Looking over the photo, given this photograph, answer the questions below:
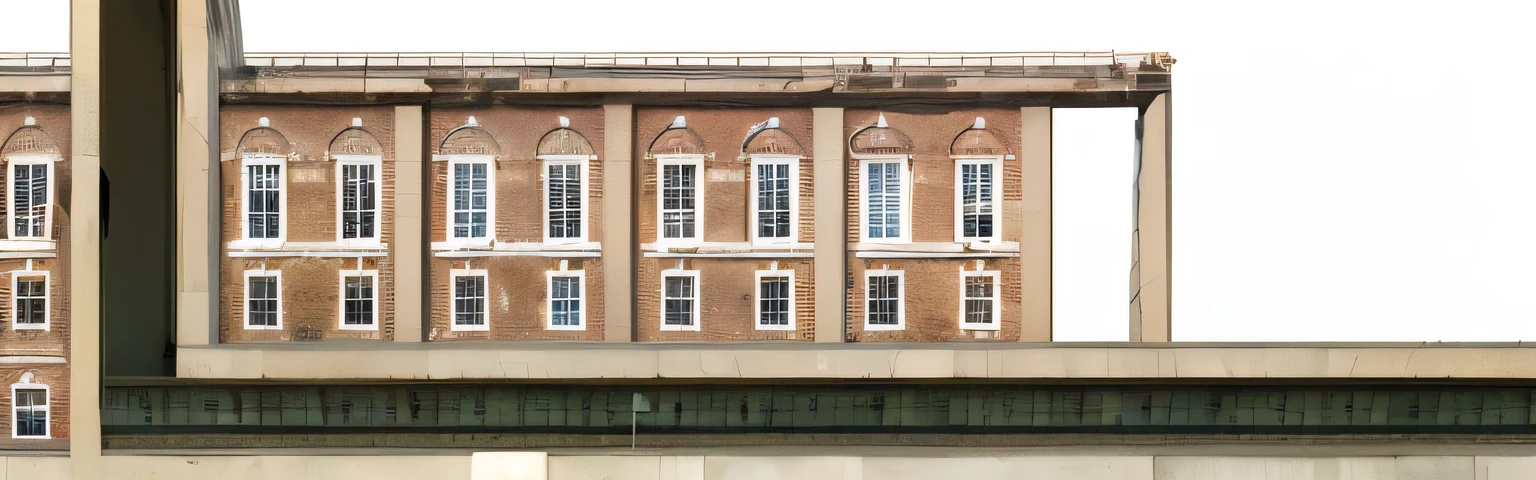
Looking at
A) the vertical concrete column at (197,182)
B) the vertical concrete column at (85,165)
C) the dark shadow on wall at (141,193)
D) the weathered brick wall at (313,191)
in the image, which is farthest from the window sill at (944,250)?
the vertical concrete column at (85,165)

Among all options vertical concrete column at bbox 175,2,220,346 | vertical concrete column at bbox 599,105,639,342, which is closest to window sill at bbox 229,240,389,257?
vertical concrete column at bbox 175,2,220,346

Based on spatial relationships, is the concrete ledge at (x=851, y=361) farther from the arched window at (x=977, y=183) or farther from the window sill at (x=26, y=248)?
the window sill at (x=26, y=248)

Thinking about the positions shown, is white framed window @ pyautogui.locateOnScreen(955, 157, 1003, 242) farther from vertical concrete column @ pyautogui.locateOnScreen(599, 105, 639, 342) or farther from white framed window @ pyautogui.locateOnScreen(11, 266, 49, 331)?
white framed window @ pyautogui.locateOnScreen(11, 266, 49, 331)

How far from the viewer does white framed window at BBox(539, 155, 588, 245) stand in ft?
15.8

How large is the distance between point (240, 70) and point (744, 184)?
3481 millimetres

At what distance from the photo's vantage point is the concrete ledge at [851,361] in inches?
187

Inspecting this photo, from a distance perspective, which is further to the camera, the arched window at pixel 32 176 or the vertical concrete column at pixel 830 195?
the arched window at pixel 32 176

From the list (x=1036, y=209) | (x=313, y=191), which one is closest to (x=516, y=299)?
(x=313, y=191)

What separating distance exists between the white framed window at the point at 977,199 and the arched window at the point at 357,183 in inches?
154

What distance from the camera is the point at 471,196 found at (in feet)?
15.9

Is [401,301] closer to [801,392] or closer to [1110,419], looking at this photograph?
[801,392]

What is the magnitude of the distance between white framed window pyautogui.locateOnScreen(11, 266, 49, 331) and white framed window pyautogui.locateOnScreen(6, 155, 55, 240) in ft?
0.87

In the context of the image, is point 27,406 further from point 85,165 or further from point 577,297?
point 577,297

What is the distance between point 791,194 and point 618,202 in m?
1.16
